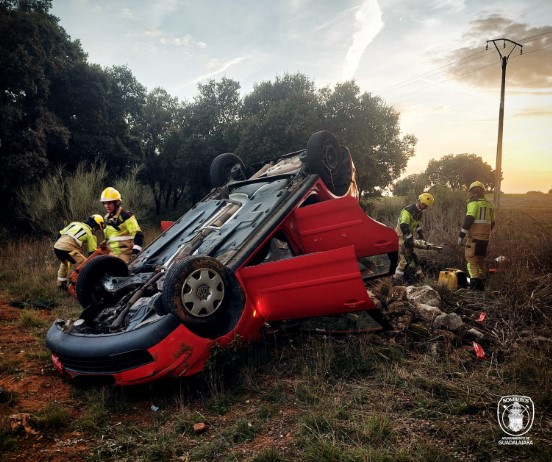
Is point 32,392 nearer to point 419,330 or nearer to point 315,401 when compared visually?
point 315,401

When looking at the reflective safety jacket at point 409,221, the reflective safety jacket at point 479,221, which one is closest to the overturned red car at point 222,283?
the reflective safety jacket at point 409,221

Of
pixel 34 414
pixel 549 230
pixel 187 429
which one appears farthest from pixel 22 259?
pixel 549 230

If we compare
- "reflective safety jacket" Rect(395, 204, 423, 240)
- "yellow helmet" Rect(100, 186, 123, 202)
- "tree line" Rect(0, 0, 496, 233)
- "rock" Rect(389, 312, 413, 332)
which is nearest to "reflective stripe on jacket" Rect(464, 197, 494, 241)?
"reflective safety jacket" Rect(395, 204, 423, 240)

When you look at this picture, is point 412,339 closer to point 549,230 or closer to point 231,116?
point 549,230

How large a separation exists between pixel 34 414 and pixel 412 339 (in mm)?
3251

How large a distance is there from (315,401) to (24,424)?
1.92 meters

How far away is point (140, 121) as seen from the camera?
22234mm

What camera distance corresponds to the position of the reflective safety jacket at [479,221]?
20.4 ft

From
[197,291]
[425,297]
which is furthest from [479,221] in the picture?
[197,291]

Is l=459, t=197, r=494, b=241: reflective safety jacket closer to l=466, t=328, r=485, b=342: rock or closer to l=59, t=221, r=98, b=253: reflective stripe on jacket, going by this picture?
l=466, t=328, r=485, b=342: rock

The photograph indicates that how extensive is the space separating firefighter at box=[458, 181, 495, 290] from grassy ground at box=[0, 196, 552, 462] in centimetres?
186

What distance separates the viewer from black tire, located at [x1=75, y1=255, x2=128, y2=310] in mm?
3664

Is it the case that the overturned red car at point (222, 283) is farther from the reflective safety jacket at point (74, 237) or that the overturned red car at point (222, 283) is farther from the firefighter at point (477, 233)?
the firefighter at point (477, 233)

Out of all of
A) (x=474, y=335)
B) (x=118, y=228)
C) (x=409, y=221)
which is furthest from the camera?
(x=409, y=221)
